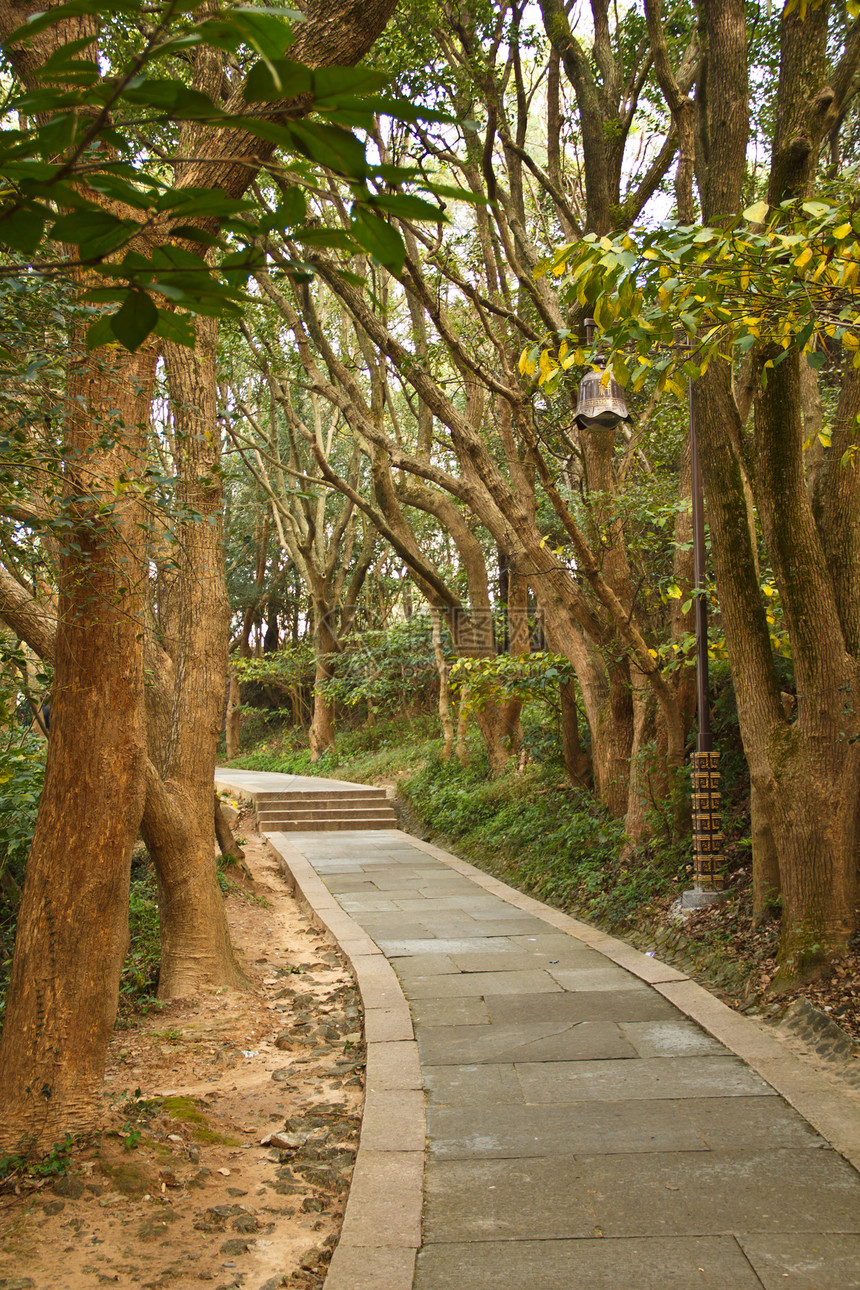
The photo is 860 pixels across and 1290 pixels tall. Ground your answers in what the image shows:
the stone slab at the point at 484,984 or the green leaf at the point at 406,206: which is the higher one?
the green leaf at the point at 406,206

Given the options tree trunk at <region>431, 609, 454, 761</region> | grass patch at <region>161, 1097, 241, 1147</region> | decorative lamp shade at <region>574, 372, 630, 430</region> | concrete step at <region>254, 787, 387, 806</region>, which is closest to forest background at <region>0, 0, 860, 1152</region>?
decorative lamp shade at <region>574, 372, 630, 430</region>

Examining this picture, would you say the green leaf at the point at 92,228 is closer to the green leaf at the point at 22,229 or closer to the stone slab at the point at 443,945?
the green leaf at the point at 22,229

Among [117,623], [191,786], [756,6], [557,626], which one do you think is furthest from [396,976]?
[756,6]

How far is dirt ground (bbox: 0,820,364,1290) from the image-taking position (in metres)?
3.01

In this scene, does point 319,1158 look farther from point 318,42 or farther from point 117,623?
point 318,42

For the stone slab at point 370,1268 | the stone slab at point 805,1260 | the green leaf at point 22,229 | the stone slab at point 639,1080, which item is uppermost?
the green leaf at point 22,229

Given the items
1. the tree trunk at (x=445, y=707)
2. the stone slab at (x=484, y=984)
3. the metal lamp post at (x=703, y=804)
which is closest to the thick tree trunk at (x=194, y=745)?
the stone slab at (x=484, y=984)

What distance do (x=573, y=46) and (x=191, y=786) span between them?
703 cm

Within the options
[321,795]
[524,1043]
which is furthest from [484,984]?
[321,795]

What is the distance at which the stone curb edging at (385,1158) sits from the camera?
2.93m

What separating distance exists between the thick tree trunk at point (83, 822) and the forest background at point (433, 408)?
0.05 feet

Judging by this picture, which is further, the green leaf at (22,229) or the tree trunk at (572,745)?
the tree trunk at (572,745)

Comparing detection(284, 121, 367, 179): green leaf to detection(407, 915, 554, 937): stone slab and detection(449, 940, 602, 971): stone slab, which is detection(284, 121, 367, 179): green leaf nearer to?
detection(449, 940, 602, 971): stone slab

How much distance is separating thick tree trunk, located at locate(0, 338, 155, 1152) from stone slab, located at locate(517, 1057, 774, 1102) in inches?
80.3
